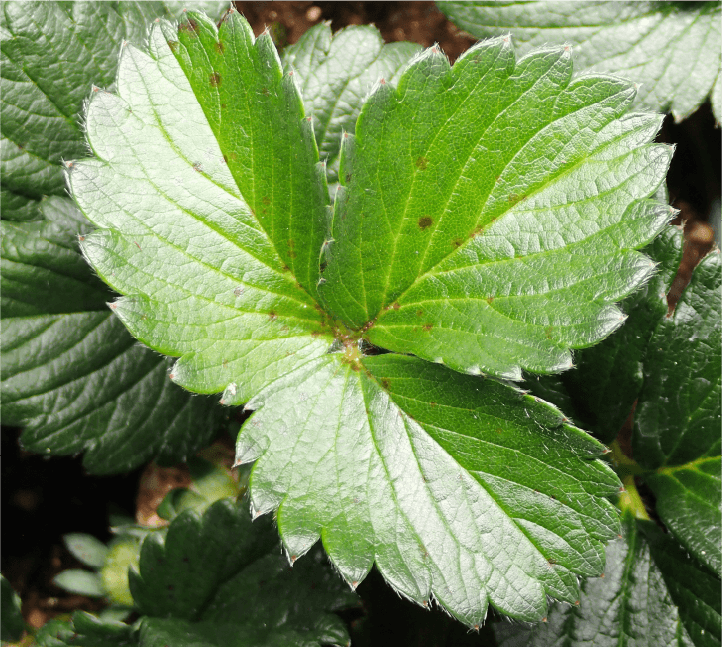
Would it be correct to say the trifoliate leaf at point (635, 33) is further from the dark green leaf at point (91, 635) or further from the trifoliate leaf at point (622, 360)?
the dark green leaf at point (91, 635)

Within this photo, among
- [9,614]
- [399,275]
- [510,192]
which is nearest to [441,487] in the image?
[399,275]

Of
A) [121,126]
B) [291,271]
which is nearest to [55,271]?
[121,126]

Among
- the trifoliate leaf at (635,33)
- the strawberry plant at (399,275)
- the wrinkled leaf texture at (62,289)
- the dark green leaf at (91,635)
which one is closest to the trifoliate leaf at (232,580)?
the dark green leaf at (91,635)

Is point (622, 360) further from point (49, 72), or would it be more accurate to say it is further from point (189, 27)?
point (49, 72)

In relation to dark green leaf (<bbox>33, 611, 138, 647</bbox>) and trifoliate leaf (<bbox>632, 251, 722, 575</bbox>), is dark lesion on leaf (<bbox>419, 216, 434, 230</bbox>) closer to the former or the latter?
trifoliate leaf (<bbox>632, 251, 722, 575</bbox>)

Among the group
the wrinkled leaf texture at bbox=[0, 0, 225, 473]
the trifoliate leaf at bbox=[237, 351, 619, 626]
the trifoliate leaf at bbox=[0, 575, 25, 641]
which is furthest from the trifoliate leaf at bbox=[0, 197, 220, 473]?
the trifoliate leaf at bbox=[237, 351, 619, 626]

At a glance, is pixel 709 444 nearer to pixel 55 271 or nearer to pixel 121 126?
pixel 121 126
